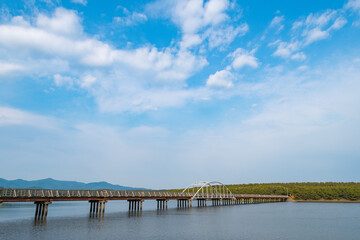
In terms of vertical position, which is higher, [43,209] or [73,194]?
[73,194]

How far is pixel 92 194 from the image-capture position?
202 ft

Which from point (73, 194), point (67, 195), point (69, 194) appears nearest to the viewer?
point (67, 195)

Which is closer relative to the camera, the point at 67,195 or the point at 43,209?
the point at 67,195

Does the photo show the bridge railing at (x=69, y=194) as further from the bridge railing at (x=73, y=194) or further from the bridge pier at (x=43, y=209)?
the bridge pier at (x=43, y=209)

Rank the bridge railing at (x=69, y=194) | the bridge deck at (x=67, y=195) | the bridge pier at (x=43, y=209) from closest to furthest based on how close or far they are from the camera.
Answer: the bridge deck at (x=67, y=195) < the bridge railing at (x=69, y=194) < the bridge pier at (x=43, y=209)

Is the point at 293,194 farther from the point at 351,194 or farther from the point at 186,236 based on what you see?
the point at 186,236

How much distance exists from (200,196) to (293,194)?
91632mm

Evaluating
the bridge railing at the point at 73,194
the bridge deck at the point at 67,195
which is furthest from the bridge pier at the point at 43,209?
the bridge railing at the point at 73,194

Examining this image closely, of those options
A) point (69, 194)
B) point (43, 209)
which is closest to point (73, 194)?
point (69, 194)

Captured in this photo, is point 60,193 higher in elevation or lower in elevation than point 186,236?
higher

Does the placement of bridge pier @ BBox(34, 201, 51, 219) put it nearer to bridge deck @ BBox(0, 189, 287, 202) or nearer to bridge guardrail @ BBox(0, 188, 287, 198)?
bridge deck @ BBox(0, 189, 287, 202)

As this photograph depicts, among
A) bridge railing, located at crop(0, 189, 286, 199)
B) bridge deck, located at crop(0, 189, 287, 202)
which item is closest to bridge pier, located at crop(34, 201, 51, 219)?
bridge deck, located at crop(0, 189, 287, 202)

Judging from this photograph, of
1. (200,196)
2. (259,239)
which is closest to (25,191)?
(259,239)

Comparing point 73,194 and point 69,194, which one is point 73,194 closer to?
point 73,194
